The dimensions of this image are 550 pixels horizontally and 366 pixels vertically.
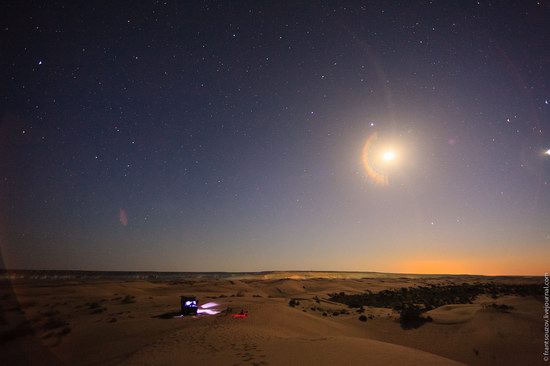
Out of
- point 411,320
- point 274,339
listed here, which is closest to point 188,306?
point 274,339

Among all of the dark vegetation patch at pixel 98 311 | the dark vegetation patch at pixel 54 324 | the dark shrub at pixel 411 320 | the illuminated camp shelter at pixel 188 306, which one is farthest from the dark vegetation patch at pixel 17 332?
the dark shrub at pixel 411 320

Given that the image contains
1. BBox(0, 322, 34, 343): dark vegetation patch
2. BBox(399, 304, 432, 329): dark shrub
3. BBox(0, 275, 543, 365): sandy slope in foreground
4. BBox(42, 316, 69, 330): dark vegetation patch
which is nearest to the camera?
BBox(0, 275, 543, 365): sandy slope in foreground

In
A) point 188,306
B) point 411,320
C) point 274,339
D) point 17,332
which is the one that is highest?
point 274,339

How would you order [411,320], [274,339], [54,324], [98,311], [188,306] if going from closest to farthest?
[274,339] < [54,324] < [411,320] < [188,306] < [98,311]

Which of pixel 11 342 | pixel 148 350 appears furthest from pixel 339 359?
pixel 11 342

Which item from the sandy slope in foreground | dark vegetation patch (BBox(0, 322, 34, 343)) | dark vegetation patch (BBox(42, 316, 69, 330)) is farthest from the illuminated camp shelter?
dark vegetation patch (BBox(0, 322, 34, 343))

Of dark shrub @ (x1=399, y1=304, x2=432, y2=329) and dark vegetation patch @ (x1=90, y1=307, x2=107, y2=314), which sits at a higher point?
dark shrub @ (x1=399, y1=304, x2=432, y2=329)

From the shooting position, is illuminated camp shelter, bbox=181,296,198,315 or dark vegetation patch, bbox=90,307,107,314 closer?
illuminated camp shelter, bbox=181,296,198,315

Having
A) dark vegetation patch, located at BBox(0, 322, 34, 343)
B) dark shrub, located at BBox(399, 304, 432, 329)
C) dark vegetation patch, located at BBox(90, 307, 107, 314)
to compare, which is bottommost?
dark vegetation patch, located at BBox(90, 307, 107, 314)

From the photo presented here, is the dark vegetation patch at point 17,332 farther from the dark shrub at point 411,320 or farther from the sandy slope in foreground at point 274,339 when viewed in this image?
the dark shrub at point 411,320

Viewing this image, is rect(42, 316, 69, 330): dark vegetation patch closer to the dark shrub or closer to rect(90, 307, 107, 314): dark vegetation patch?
rect(90, 307, 107, 314): dark vegetation patch

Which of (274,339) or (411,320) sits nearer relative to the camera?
(274,339)

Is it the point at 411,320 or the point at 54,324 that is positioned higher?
the point at 411,320

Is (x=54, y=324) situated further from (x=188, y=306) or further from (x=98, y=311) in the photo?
(x=188, y=306)
